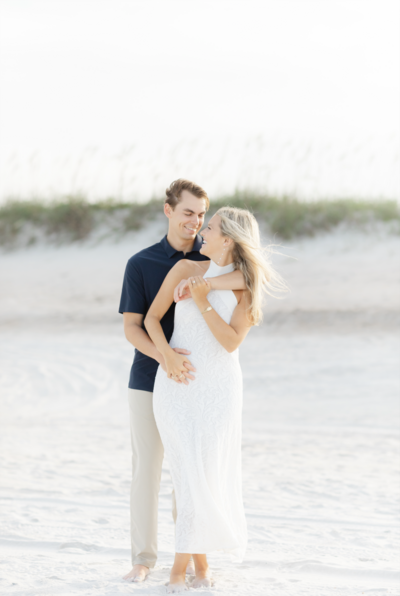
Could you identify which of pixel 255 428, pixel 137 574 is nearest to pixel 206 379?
pixel 137 574

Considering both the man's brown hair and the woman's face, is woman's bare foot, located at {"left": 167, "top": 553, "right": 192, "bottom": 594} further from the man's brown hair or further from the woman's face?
the man's brown hair

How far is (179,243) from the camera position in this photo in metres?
3.18

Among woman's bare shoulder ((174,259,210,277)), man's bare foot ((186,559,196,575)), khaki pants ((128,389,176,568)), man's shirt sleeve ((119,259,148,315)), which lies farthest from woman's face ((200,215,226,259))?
man's bare foot ((186,559,196,575))

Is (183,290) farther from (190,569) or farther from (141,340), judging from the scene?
(190,569)

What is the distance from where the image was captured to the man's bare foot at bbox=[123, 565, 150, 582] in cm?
295

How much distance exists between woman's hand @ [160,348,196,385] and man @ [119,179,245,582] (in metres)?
0.26

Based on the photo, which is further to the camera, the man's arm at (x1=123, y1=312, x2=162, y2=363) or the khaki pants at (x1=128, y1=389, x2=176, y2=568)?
the khaki pants at (x1=128, y1=389, x2=176, y2=568)

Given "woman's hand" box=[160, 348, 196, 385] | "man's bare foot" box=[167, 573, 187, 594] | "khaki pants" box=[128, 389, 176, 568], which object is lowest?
"man's bare foot" box=[167, 573, 187, 594]

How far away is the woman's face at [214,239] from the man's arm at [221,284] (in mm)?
122

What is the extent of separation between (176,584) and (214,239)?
1593 millimetres

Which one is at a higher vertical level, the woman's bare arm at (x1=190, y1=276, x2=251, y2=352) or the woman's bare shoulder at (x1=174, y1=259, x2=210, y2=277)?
the woman's bare shoulder at (x1=174, y1=259, x2=210, y2=277)

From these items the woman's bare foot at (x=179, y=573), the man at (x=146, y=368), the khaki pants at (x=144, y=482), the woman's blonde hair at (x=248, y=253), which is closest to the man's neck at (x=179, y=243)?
the man at (x=146, y=368)

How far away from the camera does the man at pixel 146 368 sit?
305cm

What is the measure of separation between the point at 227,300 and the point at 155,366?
0.56 metres
